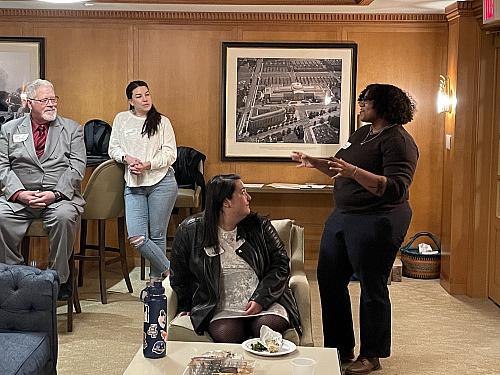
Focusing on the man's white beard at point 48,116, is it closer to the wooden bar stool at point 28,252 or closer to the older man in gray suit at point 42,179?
the older man in gray suit at point 42,179

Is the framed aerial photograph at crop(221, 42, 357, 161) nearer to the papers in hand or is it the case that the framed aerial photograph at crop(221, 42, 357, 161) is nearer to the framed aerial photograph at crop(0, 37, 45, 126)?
the papers in hand

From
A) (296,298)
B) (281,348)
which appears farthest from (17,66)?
(281,348)

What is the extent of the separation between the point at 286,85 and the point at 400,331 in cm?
264

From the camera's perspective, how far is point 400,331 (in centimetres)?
526

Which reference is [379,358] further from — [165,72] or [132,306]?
[165,72]

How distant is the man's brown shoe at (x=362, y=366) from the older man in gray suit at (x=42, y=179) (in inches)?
74.4

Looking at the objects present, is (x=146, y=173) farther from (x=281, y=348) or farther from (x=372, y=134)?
(x=281, y=348)

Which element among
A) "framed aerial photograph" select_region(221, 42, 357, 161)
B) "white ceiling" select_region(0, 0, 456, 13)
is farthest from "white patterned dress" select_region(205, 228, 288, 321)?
"framed aerial photograph" select_region(221, 42, 357, 161)

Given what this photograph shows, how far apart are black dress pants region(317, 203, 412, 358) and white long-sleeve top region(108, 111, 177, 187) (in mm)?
1756

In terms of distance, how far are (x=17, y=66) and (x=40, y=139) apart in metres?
2.11

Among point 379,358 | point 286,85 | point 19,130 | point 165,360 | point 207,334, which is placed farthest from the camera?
point 286,85

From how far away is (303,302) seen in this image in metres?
3.83

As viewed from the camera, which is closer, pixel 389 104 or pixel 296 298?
pixel 296 298

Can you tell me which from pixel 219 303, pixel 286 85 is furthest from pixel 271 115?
pixel 219 303
